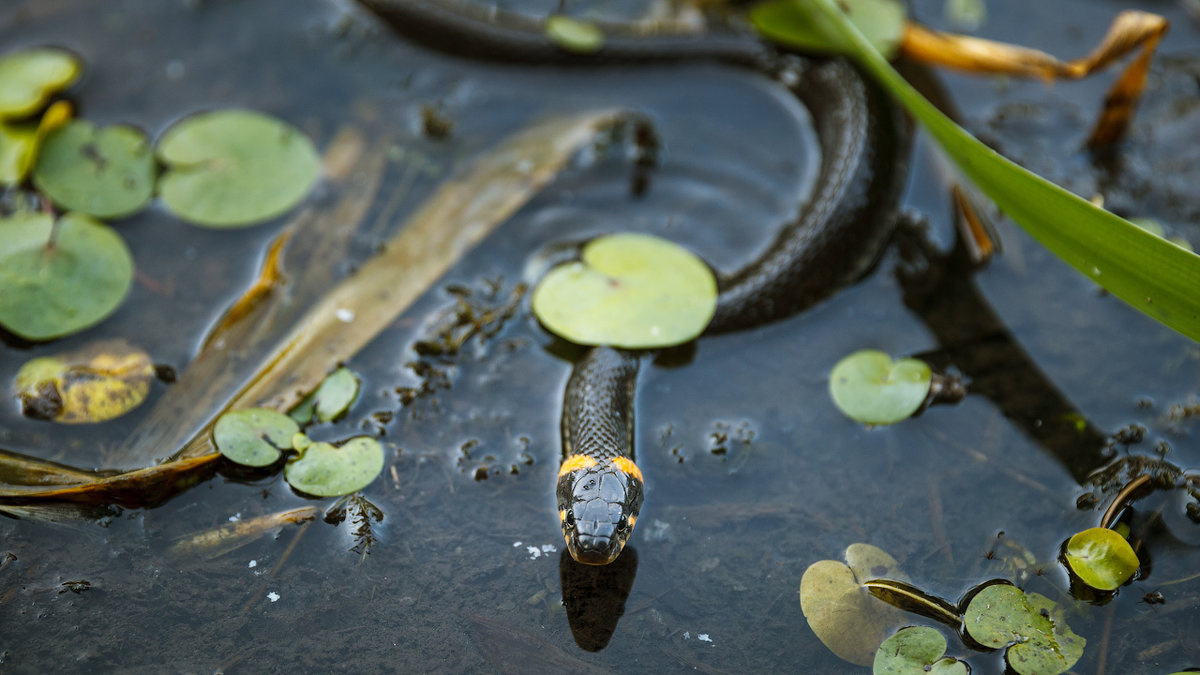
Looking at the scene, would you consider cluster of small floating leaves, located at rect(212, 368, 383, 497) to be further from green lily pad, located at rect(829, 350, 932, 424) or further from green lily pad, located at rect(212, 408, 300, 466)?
green lily pad, located at rect(829, 350, 932, 424)

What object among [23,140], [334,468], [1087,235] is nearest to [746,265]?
[1087,235]

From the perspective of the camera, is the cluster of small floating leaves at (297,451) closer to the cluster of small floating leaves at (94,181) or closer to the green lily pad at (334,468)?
the green lily pad at (334,468)

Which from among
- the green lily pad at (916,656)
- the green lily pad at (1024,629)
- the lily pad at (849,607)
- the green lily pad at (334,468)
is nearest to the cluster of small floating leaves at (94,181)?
the green lily pad at (334,468)

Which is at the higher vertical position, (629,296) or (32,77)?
(32,77)

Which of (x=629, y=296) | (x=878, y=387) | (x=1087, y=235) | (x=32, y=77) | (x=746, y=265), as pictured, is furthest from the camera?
(x=32, y=77)

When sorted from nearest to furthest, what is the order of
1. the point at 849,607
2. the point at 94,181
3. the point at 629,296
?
1. the point at 849,607
2. the point at 629,296
3. the point at 94,181

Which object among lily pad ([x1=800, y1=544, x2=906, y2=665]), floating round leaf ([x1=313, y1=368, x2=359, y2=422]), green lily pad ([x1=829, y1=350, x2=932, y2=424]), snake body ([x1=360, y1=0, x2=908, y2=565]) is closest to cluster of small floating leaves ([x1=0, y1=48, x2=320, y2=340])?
floating round leaf ([x1=313, y1=368, x2=359, y2=422])

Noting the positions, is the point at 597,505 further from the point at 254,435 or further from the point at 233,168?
the point at 233,168
